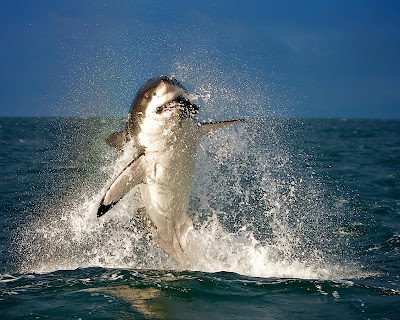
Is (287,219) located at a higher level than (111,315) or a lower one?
higher

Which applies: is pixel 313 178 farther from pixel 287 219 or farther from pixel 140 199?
pixel 140 199

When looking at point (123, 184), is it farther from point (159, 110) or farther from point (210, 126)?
point (210, 126)

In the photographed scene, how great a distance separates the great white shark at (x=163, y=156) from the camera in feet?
22.8

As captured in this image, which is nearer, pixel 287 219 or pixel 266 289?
pixel 266 289

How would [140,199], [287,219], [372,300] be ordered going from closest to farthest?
[372,300] → [140,199] → [287,219]

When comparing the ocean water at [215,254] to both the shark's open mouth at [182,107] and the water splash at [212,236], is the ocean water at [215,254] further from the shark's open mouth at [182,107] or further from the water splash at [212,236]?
the shark's open mouth at [182,107]

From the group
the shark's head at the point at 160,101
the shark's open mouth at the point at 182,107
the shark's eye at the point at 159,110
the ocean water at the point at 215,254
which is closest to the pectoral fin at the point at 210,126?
the shark's open mouth at the point at 182,107

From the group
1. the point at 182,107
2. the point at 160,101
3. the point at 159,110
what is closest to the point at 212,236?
the point at 182,107

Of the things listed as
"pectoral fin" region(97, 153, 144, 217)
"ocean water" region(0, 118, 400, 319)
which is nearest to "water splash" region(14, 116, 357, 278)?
"ocean water" region(0, 118, 400, 319)

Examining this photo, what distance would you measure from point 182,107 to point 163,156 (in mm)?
819

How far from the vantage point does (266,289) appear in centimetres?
661

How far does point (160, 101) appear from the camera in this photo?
22.7 ft

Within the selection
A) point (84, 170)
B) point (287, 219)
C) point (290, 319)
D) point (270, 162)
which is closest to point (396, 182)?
point (270, 162)

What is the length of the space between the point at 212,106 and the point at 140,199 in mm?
2653
